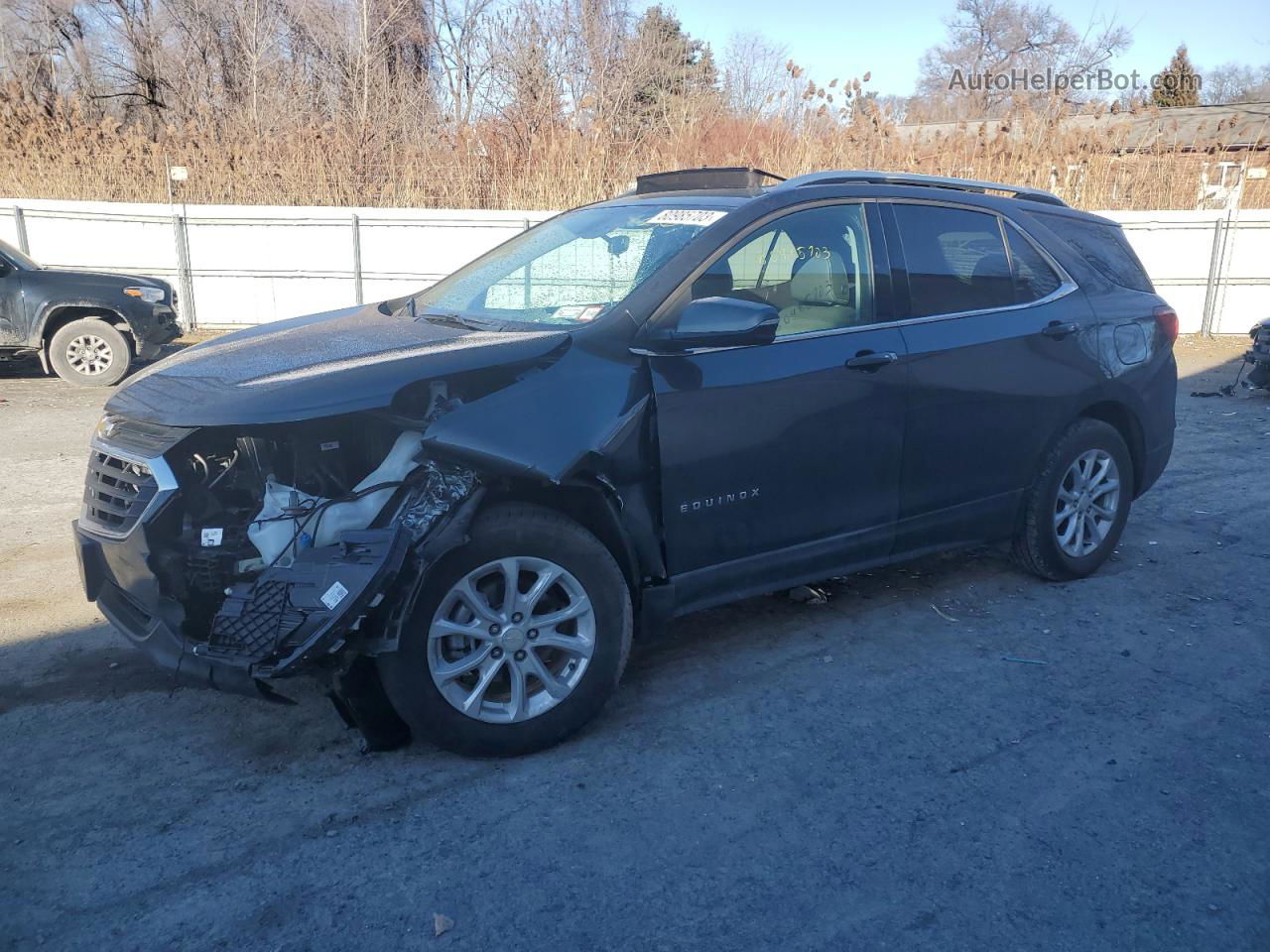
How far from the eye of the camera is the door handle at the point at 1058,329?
4887mm

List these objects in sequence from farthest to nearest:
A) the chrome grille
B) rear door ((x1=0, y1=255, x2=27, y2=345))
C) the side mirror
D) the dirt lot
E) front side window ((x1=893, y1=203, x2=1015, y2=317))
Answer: rear door ((x1=0, y1=255, x2=27, y2=345)) < front side window ((x1=893, y1=203, x2=1015, y2=317)) < the side mirror < the chrome grille < the dirt lot

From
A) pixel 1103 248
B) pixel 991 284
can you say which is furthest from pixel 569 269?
pixel 1103 248

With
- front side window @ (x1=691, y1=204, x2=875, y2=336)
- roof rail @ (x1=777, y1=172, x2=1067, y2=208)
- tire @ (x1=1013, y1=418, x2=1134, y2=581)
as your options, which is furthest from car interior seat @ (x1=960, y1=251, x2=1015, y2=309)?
tire @ (x1=1013, y1=418, x2=1134, y2=581)

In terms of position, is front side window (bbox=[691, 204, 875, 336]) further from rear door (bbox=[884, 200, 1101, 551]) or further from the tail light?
the tail light

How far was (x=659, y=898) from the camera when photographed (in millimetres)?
2805

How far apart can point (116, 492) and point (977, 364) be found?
3564 mm

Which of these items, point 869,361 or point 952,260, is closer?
point 869,361

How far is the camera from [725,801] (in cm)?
328

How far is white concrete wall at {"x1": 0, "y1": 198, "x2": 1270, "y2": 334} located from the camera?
602 inches

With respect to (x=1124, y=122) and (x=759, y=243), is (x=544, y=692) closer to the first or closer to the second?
(x=759, y=243)

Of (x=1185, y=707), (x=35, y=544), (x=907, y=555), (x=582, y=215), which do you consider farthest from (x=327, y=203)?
Answer: (x=1185, y=707)

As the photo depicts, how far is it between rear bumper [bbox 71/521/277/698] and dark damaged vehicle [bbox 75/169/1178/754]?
0.04 feet

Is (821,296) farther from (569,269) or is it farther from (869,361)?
(569,269)

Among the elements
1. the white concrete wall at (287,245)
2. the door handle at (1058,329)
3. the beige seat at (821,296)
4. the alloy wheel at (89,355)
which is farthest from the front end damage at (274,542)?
the white concrete wall at (287,245)
